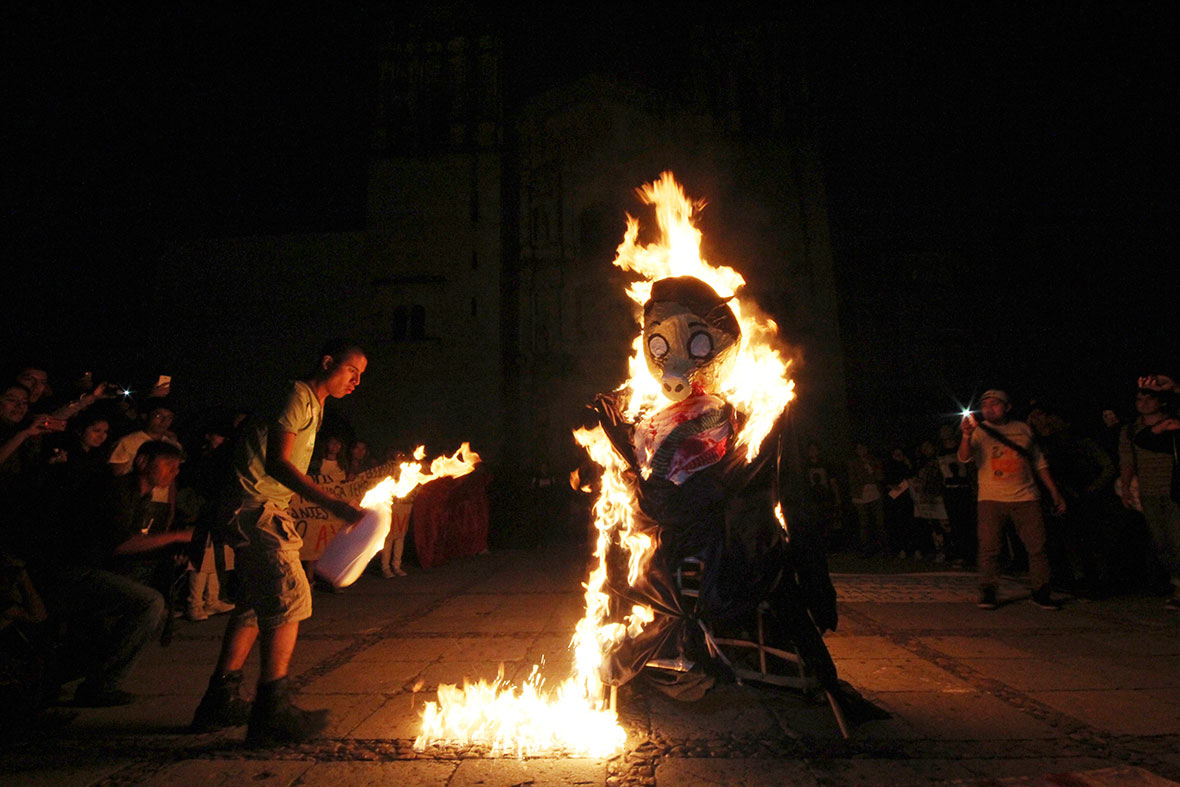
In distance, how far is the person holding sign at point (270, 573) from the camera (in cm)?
284

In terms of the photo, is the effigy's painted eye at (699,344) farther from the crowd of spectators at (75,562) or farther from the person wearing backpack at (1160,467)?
the person wearing backpack at (1160,467)

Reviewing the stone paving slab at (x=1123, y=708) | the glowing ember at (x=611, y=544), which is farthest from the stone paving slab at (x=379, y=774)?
the stone paving slab at (x=1123, y=708)

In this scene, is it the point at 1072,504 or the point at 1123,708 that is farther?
the point at 1072,504

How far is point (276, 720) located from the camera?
9.22 ft

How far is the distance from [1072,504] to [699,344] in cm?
583

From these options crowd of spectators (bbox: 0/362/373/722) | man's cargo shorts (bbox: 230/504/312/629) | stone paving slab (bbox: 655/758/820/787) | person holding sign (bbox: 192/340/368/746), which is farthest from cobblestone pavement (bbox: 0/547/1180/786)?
man's cargo shorts (bbox: 230/504/312/629)

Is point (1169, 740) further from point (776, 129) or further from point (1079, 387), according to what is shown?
point (776, 129)

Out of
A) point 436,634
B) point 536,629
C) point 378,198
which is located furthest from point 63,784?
point 378,198

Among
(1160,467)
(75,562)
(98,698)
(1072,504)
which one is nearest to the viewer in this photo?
(98,698)

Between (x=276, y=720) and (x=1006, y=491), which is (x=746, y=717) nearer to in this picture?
(x=276, y=720)

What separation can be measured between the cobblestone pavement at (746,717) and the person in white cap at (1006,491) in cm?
38

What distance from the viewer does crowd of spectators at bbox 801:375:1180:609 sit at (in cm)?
544

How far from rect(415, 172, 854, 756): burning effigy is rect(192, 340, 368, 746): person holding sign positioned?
724 mm

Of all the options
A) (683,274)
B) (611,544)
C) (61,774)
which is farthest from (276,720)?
(683,274)
